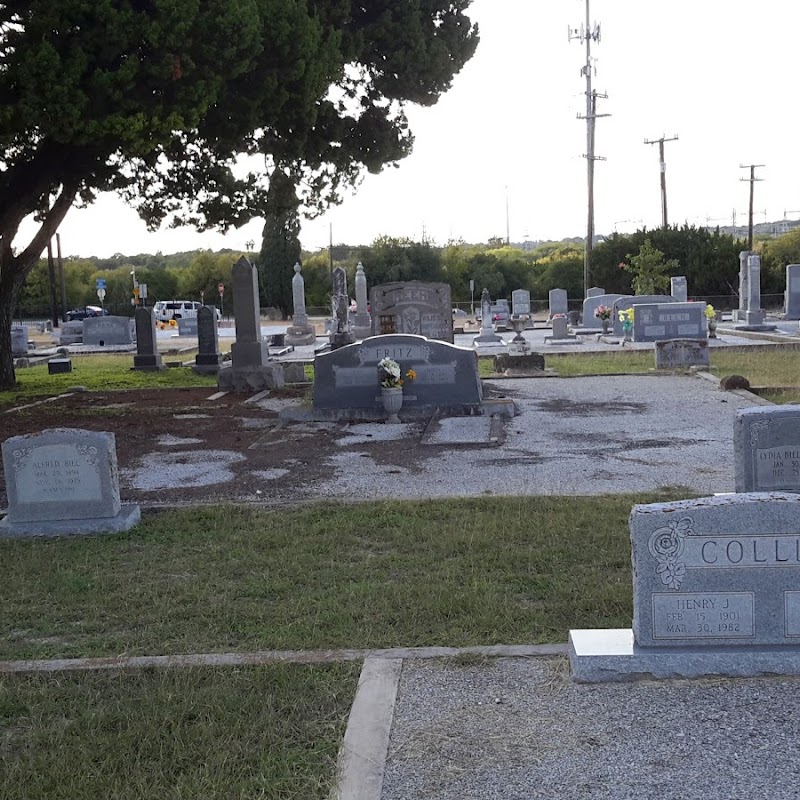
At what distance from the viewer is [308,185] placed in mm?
20734

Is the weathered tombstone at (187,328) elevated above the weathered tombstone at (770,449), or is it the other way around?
the weathered tombstone at (770,449)

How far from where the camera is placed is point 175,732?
4.01 m

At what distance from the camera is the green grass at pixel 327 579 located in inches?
204

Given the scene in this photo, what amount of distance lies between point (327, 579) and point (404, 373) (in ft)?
26.8

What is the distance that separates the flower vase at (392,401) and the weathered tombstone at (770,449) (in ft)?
23.2

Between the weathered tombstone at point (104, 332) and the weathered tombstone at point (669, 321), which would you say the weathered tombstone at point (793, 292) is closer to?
the weathered tombstone at point (669, 321)

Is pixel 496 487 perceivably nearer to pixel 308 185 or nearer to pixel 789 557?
pixel 789 557

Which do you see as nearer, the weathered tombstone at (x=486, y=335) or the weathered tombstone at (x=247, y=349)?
the weathered tombstone at (x=247, y=349)

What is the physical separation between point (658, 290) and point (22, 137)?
116ft

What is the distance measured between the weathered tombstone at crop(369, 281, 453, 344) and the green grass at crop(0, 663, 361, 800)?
19.0 m

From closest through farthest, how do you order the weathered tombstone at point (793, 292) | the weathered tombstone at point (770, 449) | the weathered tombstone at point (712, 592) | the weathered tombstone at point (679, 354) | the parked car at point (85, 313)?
1. the weathered tombstone at point (712, 592)
2. the weathered tombstone at point (770, 449)
3. the weathered tombstone at point (679, 354)
4. the weathered tombstone at point (793, 292)
5. the parked car at point (85, 313)

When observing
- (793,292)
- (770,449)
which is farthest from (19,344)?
(770,449)

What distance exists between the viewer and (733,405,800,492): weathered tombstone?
7.04 meters

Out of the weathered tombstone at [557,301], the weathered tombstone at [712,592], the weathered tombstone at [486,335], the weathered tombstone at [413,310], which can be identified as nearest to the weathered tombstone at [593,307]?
the weathered tombstone at [557,301]
